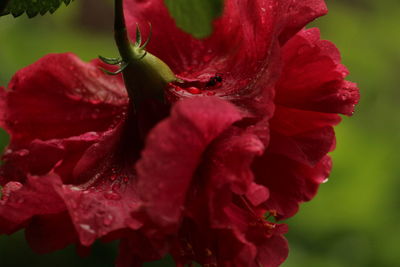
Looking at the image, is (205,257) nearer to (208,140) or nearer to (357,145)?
(208,140)

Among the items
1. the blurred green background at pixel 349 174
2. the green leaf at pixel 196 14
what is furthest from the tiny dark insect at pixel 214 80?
the blurred green background at pixel 349 174

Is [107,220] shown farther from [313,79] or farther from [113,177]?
[313,79]

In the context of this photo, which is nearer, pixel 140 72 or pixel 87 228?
pixel 87 228

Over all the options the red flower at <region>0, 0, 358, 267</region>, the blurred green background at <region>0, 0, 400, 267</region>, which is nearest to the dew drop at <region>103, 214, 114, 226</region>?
the red flower at <region>0, 0, 358, 267</region>

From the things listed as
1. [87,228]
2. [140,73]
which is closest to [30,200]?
[87,228]

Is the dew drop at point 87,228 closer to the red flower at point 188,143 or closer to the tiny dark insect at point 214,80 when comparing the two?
the red flower at point 188,143

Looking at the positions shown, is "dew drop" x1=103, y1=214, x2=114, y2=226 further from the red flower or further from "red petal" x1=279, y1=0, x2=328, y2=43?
"red petal" x1=279, y1=0, x2=328, y2=43
